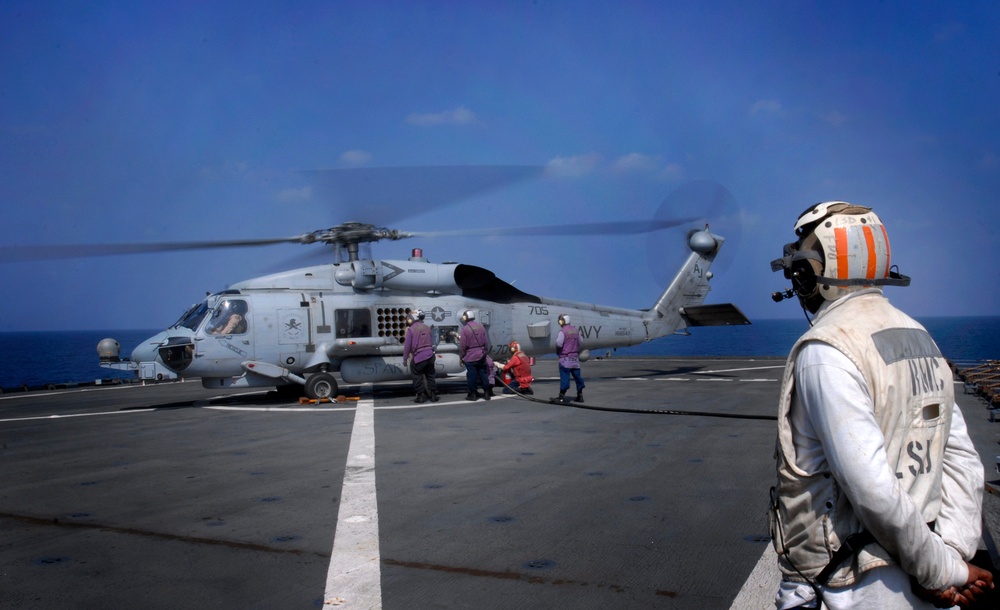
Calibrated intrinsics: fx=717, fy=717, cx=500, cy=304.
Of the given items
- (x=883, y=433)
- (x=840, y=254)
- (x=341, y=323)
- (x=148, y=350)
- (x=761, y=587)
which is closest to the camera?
(x=883, y=433)

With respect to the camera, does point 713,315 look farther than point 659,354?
No

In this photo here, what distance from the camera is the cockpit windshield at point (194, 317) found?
1408 cm

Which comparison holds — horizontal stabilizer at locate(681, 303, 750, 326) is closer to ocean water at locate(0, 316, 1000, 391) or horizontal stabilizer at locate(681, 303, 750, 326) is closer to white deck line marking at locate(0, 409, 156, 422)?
ocean water at locate(0, 316, 1000, 391)

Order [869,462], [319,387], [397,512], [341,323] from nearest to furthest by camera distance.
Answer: [869,462]
[397,512]
[319,387]
[341,323]

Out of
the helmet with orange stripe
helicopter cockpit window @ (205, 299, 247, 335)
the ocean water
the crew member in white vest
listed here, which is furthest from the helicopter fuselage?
the crew member in white vest

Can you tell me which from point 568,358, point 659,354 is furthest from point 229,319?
point 659,354

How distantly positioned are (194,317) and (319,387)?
281 centimetres

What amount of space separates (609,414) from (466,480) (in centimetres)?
493

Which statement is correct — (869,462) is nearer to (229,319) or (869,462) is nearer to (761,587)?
(761,587)

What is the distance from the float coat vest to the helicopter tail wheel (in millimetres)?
13161

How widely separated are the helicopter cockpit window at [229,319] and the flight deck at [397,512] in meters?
2.87

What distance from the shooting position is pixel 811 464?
2.16 m

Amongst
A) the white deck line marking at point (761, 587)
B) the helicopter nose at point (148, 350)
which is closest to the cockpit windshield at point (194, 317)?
the helicopter nose at point (148, 350)

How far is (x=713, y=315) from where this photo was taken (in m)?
20.1
